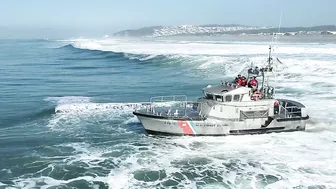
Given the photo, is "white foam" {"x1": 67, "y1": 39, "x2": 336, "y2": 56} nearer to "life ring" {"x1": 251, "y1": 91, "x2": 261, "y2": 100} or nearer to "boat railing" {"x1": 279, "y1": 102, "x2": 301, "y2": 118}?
"boat railing" {"x1": 279, "y1": 102, "x2": 301, "y2": 118}

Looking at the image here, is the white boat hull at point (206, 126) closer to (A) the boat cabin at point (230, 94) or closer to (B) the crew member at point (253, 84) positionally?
(A) the boat cabin at point (230, 94)

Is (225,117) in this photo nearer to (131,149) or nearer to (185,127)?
(185,127)

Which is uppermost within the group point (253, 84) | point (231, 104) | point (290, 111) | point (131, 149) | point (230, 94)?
point (253, 84)

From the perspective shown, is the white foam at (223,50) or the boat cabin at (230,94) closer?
the boat cabin at (230,94)

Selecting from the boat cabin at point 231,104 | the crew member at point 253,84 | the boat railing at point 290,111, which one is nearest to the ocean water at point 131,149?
the boat railing at point 290,111

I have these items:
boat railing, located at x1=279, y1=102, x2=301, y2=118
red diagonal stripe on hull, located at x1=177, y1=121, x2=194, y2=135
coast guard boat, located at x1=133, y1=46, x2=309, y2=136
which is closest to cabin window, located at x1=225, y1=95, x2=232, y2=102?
coast guard boat, located at x1=133, y1=46, x2=309, y2=136

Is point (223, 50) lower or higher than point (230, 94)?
lower

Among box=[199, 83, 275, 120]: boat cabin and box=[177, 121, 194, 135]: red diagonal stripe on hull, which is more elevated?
box=[199, 83, 275, 120]: boat cabin

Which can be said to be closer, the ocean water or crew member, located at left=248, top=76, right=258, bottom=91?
the ocean water

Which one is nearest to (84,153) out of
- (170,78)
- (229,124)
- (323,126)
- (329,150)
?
(229,124)

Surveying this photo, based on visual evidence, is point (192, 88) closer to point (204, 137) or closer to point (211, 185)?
point (204, 137)

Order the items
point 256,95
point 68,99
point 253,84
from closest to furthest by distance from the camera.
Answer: point 256,95, point 253,84, point 68,99

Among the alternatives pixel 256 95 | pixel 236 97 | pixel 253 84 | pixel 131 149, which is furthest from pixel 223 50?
pixel 131 149

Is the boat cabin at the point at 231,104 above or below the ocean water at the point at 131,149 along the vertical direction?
above
